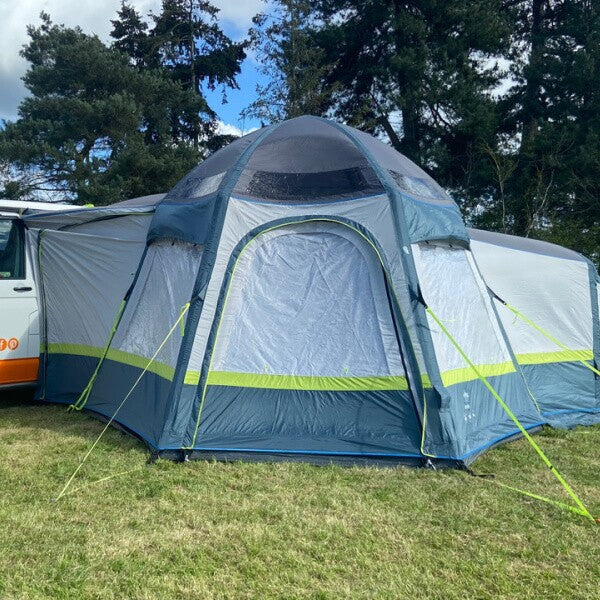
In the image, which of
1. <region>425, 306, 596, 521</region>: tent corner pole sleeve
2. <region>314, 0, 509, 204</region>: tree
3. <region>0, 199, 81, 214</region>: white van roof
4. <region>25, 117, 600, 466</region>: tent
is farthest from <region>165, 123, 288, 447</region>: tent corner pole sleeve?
<region>314, 0, 509, 204</region>: tree

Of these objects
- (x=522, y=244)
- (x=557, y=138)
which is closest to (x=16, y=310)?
(x=522, y=244)

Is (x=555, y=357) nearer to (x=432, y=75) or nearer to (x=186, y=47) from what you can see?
(x=432, y=75)

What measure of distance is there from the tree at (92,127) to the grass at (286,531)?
603 inches

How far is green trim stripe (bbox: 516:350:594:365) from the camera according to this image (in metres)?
6.36

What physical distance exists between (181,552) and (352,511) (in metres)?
1.04

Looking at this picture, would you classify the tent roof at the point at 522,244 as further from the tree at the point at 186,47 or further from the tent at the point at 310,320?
the tree at the point at 186,47

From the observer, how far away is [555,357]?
21.6 feet

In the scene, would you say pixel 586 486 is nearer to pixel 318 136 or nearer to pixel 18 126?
pixel 318 136

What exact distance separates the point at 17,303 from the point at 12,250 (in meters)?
0.56

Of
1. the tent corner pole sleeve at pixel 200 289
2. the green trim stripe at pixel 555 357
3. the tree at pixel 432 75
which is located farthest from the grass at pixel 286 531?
the tree at pixel 432 75

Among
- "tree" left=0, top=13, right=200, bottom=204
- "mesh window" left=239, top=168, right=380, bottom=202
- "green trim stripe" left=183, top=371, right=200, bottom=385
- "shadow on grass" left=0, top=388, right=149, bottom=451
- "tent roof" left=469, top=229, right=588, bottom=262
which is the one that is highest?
"tree" left=0, top=13, right=200, bottom=204

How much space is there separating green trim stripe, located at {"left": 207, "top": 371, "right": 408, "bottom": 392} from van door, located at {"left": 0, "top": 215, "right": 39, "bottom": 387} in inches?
99.2

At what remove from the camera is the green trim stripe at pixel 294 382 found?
15.1ft

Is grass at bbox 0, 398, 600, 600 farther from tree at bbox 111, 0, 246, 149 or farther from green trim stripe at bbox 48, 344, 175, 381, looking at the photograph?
tree at bbox 111, 0, 246, 149
